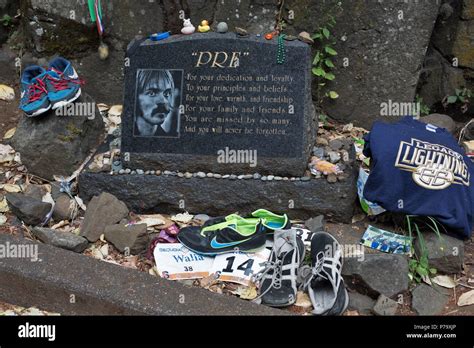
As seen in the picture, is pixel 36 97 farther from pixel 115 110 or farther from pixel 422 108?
pixel 422 108

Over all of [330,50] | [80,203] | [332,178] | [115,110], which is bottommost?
[80,203]

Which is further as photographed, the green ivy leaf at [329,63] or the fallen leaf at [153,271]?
the green ivy leaf at [329,63]

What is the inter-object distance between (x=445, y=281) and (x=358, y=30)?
6.88 ft

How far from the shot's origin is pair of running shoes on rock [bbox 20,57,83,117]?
162 inches

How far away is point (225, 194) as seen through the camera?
3.96m

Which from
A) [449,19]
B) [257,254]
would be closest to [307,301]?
[257,254]

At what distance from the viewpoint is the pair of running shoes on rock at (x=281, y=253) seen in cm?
325

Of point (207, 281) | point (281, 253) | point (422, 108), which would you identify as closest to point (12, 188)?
point (207, 281)

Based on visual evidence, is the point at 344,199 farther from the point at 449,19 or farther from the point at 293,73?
the point at 449,19

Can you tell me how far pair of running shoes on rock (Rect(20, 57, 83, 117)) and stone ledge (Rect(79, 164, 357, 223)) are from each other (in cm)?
54

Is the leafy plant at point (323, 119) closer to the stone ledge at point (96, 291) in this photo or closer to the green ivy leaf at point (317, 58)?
the green ivy leaf at point (317, 58)

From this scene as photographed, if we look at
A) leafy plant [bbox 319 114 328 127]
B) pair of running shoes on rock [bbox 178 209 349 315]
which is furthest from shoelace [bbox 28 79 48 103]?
leafy plant [bbox 319 114 328 127]

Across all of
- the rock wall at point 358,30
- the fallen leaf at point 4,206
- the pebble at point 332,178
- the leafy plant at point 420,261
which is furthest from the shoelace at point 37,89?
the leafy plant at point 420,261

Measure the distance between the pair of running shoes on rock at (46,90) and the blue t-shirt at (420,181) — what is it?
206cm
